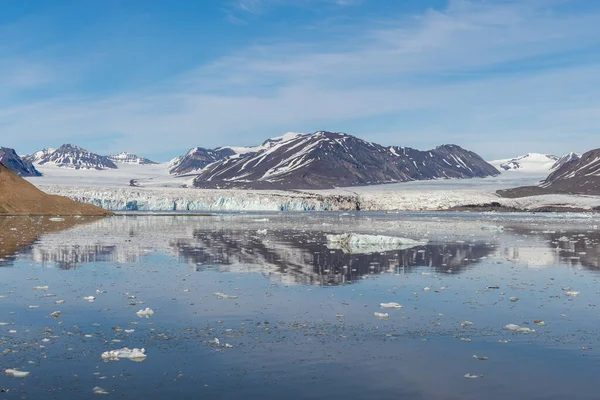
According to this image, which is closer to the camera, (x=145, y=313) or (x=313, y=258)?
(x=145, y=313)

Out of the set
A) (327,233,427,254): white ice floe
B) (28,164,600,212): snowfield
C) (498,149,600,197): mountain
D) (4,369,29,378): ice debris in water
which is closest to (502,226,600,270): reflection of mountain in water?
(327,233,427,254): white ice floe

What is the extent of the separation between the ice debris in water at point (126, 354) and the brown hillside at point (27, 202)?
60751 millimetres

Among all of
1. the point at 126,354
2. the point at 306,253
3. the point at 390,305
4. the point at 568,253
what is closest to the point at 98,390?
the point at 126,354

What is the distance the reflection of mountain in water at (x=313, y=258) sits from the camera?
20031mm

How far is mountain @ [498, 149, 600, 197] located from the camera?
410 feet

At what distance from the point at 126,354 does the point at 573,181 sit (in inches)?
6462

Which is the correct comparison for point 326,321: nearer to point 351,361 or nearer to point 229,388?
point 351,361

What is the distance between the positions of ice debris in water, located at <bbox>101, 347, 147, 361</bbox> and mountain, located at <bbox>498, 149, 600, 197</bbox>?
4514 inches

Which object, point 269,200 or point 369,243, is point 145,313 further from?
point 269,200

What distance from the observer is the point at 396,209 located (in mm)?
111125

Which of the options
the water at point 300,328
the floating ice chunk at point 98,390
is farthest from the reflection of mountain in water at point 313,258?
the floating ice chunk at point 98,390

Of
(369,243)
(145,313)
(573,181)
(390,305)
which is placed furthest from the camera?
(573,181)

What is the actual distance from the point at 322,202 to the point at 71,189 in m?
44.5

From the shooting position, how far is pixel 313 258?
24.2 metres
